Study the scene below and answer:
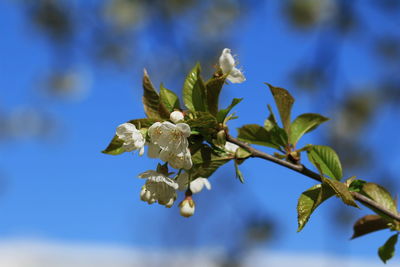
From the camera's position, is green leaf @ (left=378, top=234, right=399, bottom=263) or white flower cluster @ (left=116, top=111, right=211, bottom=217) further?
green leaf @ (left=378, top=234, right=399, bottom=263)

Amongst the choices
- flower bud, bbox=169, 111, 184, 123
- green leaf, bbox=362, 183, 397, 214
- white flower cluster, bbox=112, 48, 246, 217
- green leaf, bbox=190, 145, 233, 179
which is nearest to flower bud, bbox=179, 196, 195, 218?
white flower cluster, bbox=112, 48, 246, 217

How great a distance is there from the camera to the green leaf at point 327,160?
39.6 inches

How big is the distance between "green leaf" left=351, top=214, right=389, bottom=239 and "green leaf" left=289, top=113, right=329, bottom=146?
23 cm

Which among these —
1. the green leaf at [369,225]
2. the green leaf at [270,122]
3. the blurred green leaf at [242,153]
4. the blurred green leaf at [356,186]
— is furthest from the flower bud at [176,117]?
the green leaf at [369,225]

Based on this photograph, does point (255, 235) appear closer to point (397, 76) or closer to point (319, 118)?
point (397, 76)

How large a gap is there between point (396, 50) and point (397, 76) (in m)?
0.57

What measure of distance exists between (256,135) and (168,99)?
0.20 meters

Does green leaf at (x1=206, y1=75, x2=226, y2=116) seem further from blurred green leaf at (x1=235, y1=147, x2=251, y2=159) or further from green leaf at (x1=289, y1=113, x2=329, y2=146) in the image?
green leaf at (x1=289, y1=113, x2=329, y2=146)

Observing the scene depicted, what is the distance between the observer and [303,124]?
1.10 m

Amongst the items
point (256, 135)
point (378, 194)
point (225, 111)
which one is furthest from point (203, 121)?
point (378, 194)

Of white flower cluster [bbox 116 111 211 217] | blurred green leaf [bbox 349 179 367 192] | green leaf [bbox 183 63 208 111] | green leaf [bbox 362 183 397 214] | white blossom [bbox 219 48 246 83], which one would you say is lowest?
green leaf [bbox 362 183 397 214]

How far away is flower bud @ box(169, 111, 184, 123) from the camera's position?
931mm

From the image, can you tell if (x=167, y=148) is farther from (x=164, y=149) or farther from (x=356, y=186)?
(x=356, y=186)

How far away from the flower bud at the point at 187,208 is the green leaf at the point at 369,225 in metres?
0.37
